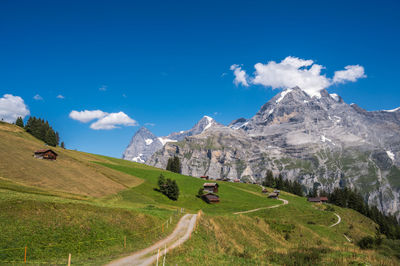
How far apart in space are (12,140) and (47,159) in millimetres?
22742

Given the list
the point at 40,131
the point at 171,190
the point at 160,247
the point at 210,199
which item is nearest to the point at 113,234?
the point at 160,247

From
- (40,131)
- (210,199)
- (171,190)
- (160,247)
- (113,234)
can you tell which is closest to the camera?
(160,247)

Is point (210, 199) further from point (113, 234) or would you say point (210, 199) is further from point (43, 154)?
point (113, 234)

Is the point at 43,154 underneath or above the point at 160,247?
above

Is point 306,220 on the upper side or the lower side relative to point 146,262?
lower

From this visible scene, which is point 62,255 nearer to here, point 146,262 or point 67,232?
point 67,232

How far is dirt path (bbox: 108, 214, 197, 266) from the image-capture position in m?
25.0

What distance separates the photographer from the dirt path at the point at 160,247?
25.0 meters

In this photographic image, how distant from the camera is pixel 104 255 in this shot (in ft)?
88.2

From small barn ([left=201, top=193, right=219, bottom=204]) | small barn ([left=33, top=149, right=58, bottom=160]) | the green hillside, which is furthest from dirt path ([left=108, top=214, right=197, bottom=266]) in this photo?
small barn ([left=33, top=149, right=58, bottom=160])

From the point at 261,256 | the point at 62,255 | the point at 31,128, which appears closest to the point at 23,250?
the point at 62,255

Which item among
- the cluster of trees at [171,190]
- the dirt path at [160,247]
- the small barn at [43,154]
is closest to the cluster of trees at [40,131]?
the small barn at [43,154]

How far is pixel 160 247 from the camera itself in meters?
31.1

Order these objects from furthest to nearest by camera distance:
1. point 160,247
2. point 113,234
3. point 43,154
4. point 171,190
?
point 171,190 < point 43,154 < point 113,234 < point 160,247
